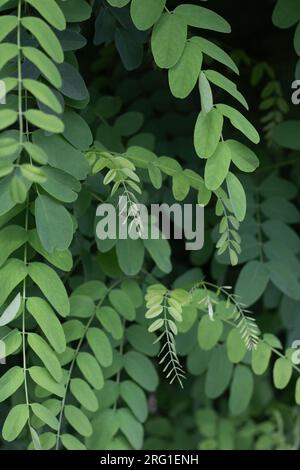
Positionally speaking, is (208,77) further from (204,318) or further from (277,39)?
(277,39)

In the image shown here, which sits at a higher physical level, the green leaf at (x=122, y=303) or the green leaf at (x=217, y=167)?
the green leaf at (x=217, y=167)

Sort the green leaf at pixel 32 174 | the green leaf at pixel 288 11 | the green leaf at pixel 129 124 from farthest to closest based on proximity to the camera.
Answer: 1. the green leaf at pixel 129 124
2. the green leaf at pixel 288 11
3. the green leaf at pixel 32 174

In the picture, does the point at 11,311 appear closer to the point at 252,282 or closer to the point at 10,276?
the point at 10,276

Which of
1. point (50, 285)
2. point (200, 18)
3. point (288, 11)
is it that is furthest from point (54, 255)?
point (288, 11)

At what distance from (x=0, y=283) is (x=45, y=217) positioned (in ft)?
0.36

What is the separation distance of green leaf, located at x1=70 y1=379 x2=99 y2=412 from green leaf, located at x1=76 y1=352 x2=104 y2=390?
0.5 inches

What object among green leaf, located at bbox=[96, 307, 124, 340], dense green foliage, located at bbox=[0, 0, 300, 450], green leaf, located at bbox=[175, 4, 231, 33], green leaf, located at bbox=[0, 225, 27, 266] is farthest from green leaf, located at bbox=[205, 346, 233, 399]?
green leaf, located at bbox=[175, 4, 231, 33]

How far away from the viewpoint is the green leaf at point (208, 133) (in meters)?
0.90

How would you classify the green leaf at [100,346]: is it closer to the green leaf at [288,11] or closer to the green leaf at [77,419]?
the green leaf at [77,419]

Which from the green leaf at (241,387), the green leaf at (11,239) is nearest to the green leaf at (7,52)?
the green leaf at (11,239)

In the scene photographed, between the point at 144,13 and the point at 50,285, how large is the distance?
0.39m

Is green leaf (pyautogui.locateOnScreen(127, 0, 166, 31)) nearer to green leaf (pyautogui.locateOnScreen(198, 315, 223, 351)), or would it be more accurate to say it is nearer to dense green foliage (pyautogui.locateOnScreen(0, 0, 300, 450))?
dense green foliage (pyautogui.locateOnScreen(0, 0, 300, 450))

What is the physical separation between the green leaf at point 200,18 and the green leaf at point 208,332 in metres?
0.48

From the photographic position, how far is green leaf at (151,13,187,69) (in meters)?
0.91
